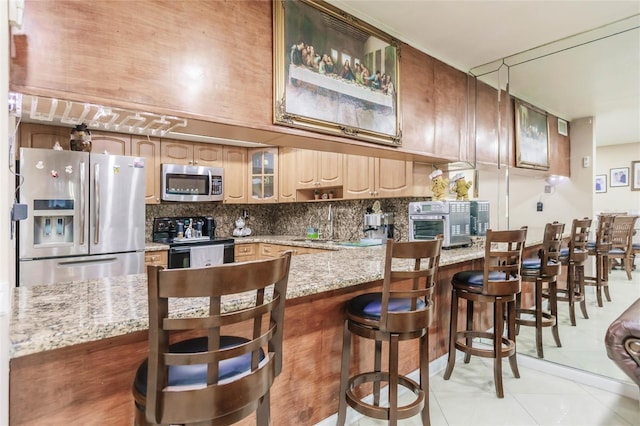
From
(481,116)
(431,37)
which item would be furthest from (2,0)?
(481,116)

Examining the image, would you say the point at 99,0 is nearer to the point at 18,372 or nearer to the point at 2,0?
the point at 2,0

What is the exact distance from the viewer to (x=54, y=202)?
284cm

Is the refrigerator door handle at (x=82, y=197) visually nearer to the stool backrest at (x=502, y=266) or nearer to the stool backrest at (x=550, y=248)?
the stool backrest at (x=502, y=266)

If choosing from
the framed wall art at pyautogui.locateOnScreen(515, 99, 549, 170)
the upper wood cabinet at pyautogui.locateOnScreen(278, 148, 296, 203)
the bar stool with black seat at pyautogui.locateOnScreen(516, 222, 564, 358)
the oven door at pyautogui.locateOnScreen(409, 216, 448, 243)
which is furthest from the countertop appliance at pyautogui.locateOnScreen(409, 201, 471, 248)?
the upper wood cabinet at pyautogui.locateOnScreen(278, 148, 296, 203)

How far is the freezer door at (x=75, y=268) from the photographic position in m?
2.75

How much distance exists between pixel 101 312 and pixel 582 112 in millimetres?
3969

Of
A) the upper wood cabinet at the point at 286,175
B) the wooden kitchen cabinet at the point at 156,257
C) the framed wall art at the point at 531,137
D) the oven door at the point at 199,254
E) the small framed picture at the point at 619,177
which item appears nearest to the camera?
the small framed picture at the point at 619,177

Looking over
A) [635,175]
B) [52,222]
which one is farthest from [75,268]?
[635,175]

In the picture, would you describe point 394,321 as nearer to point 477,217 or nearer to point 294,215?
point 477,217

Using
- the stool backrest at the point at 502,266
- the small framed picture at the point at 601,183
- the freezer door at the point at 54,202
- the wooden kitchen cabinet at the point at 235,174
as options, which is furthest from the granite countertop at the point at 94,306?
the wooden kitchen cabinet at the point at 235,174

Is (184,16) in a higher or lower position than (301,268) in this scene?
higher

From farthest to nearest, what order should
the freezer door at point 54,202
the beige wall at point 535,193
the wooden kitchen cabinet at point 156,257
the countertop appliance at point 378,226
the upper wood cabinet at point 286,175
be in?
the upper wood cabinet at point 286,175 → the countertop appliance at point 378,226 → the wooden kitchen cabinet at point 156,257 → the beige wall at point 535,193 → the freezer door at point 54,202

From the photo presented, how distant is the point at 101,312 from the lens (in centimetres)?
108

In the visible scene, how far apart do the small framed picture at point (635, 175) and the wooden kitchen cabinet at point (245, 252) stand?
390cm
